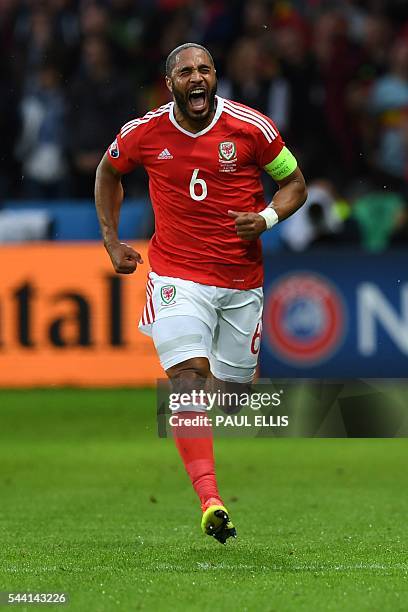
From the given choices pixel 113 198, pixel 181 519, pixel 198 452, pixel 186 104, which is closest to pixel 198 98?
pixel 186 104

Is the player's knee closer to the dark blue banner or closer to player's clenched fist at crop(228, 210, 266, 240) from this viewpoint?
player's clenched fist at crop(228, 210, 266, 240)

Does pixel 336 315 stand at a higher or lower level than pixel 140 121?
lower

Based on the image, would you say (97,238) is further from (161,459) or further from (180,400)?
(180,400)

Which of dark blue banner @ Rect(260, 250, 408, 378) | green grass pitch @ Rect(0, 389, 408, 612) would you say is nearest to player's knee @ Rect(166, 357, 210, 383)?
green grass pitch @ Rect(0, 389, 408, 612)

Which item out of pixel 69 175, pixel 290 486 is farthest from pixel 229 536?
pixel 69 175

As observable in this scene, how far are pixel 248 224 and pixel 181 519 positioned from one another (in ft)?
6.22

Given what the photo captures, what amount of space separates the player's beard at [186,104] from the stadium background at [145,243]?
230 cm

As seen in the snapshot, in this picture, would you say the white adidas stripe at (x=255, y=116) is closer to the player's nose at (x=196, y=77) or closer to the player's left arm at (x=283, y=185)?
the player's left arm at (x=283, y=185)

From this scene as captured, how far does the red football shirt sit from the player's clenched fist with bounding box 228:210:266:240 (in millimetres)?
311

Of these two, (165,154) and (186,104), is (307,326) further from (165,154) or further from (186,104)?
(186,104)

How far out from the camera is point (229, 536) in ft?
22.2

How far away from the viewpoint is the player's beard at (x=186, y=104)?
7332mm

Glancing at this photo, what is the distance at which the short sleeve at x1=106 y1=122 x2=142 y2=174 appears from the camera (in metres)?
7.66

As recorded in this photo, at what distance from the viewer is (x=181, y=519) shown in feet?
26.8
